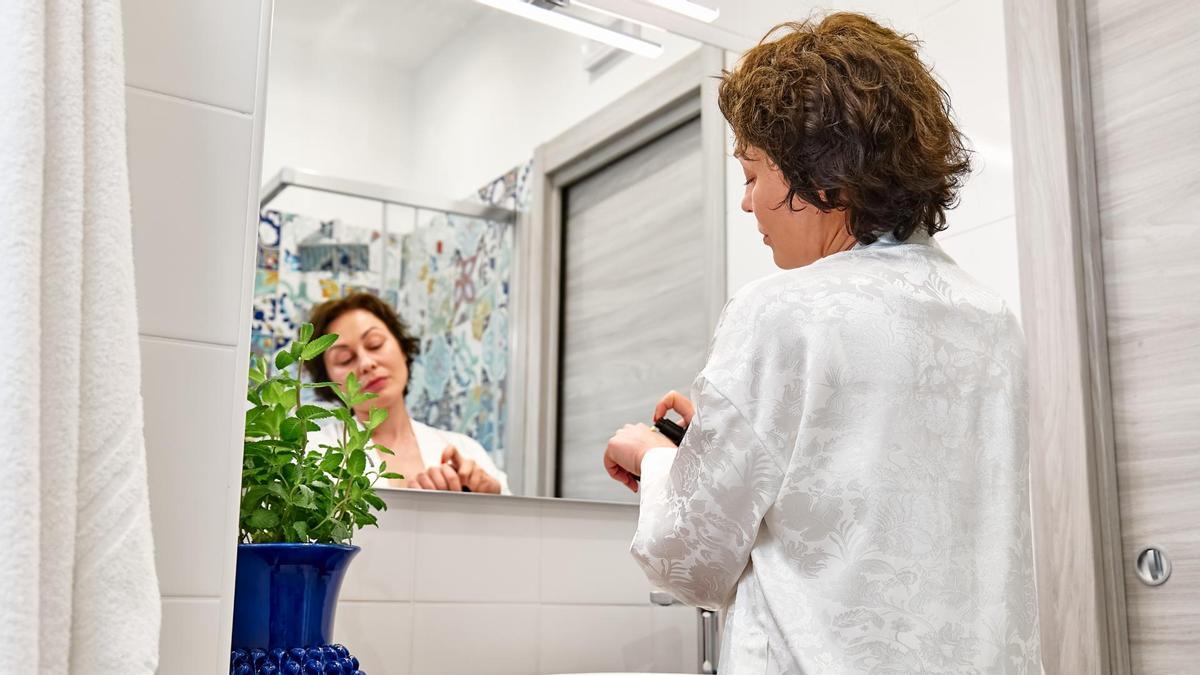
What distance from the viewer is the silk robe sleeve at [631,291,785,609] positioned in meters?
0.85

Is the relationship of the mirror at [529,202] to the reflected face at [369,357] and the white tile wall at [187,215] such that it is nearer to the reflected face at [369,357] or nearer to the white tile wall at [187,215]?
the reflected face at [369,357]

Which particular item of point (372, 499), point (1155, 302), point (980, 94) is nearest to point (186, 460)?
point (372, 499)

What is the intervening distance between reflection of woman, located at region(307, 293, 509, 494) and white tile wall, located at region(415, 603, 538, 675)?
6.3 inches

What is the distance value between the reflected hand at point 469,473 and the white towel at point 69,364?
80 cm

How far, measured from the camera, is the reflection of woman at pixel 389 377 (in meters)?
1.36

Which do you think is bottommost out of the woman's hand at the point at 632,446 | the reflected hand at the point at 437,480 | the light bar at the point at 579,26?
the reflected hand at the point at 437,480

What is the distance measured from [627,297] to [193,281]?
3.06ft

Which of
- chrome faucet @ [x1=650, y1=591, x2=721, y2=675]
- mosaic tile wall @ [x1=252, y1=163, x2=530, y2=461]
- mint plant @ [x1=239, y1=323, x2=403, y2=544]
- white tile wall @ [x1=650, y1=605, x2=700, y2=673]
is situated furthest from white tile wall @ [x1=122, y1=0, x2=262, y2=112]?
white tile wall @ [x1=650, y1=605, x2=700, y2=673]

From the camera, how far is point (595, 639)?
149 centimetres

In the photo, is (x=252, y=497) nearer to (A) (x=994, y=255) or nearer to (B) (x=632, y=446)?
(B) (x=632, y=446)

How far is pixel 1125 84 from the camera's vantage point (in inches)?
54.4

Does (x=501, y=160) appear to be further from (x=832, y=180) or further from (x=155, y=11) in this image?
(x=155, y=11)

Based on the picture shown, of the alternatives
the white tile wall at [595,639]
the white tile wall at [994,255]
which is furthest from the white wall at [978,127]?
the white tile wall at [595,639]

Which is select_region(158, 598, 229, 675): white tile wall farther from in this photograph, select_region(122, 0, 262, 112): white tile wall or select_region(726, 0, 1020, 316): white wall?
select_region(726, 0, 1020, 316): white wall
